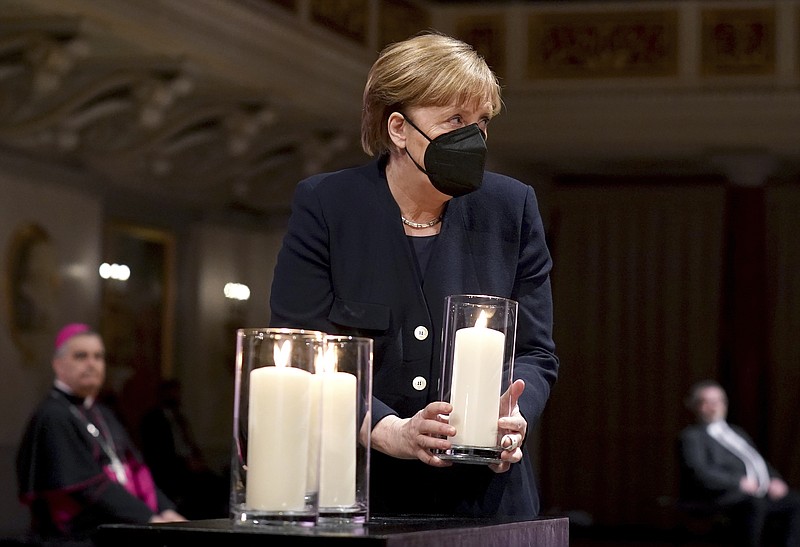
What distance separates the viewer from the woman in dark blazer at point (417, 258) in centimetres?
216

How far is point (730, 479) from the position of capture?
31.9 ft

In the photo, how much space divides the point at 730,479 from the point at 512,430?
8154 mm

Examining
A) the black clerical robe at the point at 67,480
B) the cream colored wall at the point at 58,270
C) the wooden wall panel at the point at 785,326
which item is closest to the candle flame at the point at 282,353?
the black clerical robe at the point at 67,480

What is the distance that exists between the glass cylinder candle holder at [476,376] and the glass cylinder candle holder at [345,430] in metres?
0.18

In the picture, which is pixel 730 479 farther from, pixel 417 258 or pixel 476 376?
pixel 476 376

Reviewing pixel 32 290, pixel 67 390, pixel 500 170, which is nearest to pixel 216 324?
pixel 32 290

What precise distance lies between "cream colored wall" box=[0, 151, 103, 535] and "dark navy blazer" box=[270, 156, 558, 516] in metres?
7.41

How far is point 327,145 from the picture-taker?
1116 centimetres

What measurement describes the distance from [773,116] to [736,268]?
158cm

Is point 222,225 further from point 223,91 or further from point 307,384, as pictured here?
point 307,384

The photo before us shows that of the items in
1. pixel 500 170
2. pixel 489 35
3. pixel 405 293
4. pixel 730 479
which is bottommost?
pixel 730 479

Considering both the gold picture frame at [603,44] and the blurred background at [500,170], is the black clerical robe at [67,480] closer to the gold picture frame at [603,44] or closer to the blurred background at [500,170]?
the blurred background at [500,170]

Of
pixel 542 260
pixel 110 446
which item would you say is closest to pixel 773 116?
pixel 110 446

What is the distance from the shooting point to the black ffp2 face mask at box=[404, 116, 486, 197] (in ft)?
7.02
